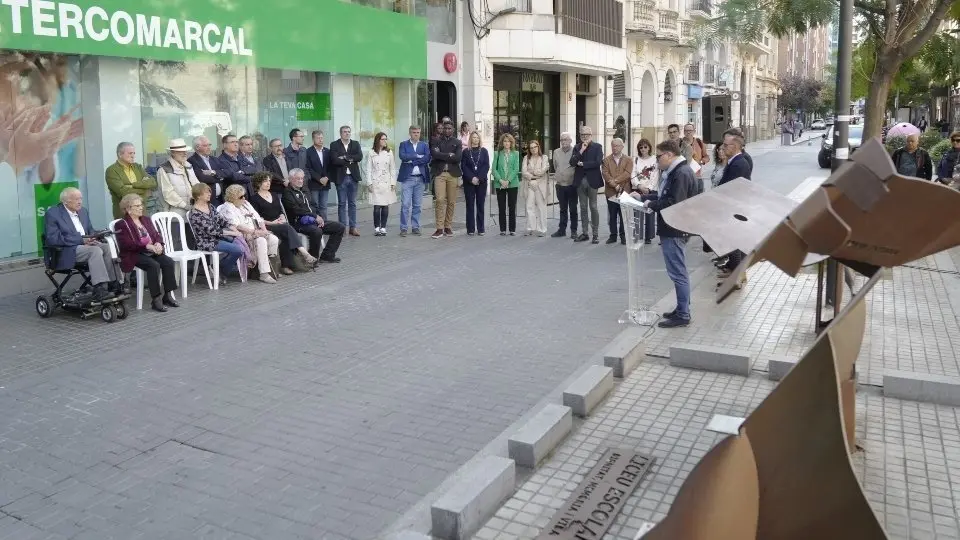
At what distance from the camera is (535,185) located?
1528cm

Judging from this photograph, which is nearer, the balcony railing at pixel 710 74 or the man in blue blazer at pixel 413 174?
the man in blue blazer at pixel 413 174

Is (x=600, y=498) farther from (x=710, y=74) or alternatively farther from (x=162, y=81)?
(x=710, y=74)

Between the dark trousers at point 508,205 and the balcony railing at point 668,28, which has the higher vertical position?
the balcony railing at point 668,28

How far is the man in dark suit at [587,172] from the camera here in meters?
14.5

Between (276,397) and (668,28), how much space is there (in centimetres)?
3161

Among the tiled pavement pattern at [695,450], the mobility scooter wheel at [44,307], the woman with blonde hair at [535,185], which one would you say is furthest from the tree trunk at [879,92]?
the mobility scooter wheel at [44,307]

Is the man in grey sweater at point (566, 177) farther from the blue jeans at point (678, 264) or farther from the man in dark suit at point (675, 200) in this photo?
the blue jeans at point (678, 264)

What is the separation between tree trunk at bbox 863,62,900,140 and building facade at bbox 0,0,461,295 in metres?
9.32

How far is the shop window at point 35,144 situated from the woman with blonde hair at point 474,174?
6.32m

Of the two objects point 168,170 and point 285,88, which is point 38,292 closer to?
point 168,170

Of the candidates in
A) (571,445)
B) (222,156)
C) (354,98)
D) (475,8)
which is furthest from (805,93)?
(571,445)

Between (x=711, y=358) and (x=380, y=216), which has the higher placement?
(x=380, y=216)

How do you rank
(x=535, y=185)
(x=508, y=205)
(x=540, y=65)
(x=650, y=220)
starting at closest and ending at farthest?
(x=650, y=220)
(x=535, y=185)
(x=508, y=205)
(x=540, y=65)

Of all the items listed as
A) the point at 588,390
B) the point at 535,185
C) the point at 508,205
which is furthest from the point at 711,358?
the point at 508,205
